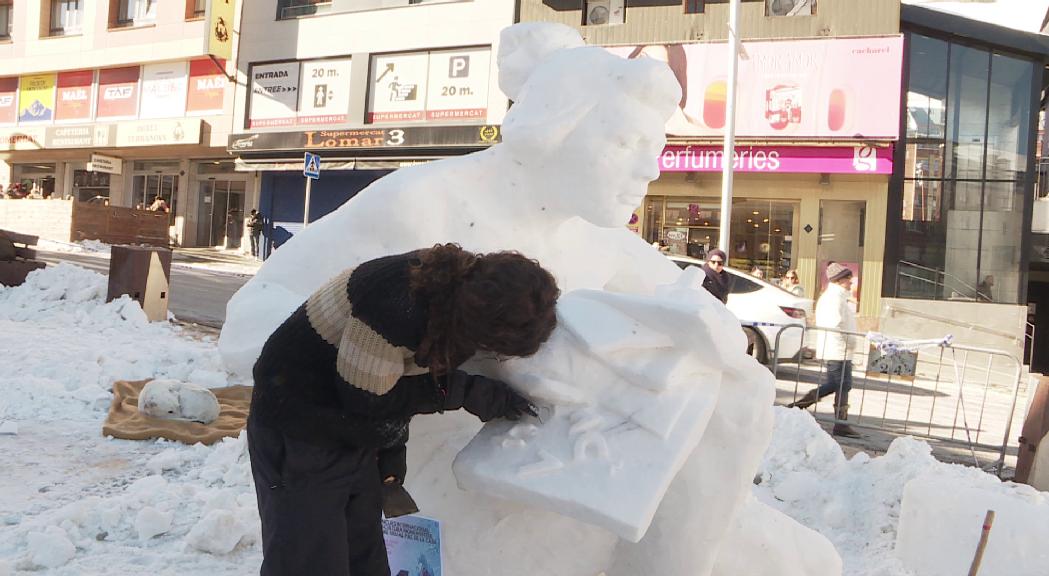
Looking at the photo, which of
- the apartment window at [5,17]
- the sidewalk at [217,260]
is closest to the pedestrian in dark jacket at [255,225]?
the sidewalk at [217,260]

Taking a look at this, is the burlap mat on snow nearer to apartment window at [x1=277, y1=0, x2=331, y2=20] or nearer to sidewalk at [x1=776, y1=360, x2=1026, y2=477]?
sidewalk at [x1=776, y1=360, x2=1026, y2=477]

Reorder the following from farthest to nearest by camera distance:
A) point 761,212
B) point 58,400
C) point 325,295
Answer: point 761,212
point 58,400
point 325,295

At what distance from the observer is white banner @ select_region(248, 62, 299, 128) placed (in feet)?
66.8

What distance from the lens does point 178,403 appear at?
4.92 meters

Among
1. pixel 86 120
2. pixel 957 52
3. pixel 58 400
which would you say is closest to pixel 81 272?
pixel 58 400

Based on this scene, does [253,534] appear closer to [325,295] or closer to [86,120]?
[325,295]

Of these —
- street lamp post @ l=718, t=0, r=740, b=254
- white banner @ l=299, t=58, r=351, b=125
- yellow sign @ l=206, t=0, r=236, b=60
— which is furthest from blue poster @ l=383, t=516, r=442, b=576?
yellow sign @ l=206, t=0, r=236, b=60

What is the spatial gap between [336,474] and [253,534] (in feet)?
5.05

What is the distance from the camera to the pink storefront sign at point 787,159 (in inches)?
565

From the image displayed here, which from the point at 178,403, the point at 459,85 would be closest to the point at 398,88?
the point at 459,85

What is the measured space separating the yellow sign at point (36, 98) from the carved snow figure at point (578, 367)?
1070 inches

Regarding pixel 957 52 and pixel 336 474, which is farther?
pixel 957 52

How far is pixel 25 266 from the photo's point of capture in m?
9.24

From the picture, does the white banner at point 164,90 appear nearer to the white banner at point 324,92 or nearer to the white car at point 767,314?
the white banner at point 324,92
